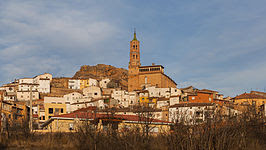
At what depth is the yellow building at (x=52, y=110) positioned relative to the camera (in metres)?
67.1

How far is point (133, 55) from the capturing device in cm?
11662

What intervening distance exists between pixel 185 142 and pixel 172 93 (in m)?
68.6

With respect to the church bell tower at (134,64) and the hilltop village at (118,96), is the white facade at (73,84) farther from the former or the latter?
the church bell tower at (134,64)

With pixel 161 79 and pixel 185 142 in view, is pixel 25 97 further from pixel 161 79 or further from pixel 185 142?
pixel 185 142

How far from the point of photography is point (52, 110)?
68125mm

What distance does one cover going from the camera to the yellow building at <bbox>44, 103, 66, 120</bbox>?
67.1m

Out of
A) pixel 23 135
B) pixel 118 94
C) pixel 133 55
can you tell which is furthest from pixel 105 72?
pixel 23 135

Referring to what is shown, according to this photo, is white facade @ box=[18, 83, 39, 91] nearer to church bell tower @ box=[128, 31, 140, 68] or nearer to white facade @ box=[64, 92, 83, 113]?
white facade @ box=[64, 92, 83, 113]

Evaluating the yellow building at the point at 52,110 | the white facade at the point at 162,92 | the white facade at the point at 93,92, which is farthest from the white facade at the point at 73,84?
the yellow building at the point at 52,110

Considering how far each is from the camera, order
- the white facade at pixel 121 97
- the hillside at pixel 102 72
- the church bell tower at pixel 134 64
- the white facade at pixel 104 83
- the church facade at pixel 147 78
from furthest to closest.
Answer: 1. the hillside at pixel 102 72
2. the white facade at pixel 104 83
3. the church bell tower at pixel 134 64
4. the church facade at pixel 147 78
5. the white facade at pixel 121 97

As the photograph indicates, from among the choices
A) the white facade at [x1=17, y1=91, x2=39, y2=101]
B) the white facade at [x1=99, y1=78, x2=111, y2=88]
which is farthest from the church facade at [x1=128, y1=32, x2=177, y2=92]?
the white facade at [x1=17, y1=91, x2=39, y2=101]

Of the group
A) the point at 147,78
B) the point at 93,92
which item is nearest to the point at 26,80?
the point at 93,92

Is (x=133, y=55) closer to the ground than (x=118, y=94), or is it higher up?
higher up

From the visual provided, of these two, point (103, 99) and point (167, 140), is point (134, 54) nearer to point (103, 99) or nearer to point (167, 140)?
point (103, 99)
